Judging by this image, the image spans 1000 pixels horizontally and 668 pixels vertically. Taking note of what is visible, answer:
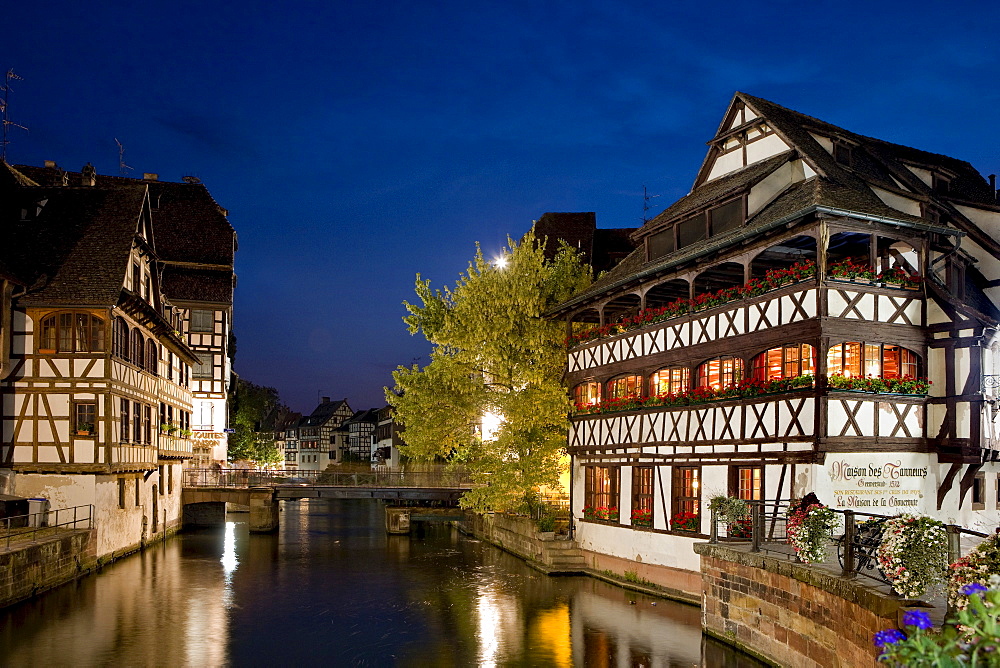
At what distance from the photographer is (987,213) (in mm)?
26578

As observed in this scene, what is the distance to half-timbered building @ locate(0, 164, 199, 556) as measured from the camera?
2869 cm

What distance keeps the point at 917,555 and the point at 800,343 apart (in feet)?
30.1

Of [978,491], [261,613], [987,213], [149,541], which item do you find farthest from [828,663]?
[149,541]

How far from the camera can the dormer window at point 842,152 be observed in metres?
25.2

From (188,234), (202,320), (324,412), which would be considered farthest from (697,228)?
(324,412)

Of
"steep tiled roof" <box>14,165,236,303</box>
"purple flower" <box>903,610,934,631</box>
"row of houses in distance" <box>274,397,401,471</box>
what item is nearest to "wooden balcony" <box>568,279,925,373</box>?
"purple flower" <box>903,610,934,631</box>

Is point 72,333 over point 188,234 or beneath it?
beneath

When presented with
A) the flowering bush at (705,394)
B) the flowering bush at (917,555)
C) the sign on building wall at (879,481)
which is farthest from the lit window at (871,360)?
the flowering bush at (917,555)

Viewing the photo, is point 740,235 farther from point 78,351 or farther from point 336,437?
point 336,437

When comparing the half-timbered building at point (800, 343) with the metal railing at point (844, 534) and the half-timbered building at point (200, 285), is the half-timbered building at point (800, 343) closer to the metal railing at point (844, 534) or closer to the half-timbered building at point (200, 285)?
the metal railing at point (844, 534)

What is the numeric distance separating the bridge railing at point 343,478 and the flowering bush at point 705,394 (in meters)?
15.9

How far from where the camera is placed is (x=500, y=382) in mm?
33750

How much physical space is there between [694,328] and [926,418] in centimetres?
590

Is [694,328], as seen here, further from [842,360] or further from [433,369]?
[433,369]
